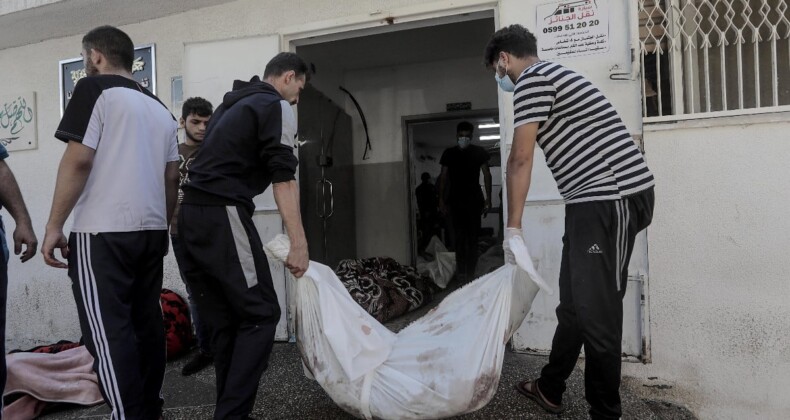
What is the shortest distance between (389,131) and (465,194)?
1.50m

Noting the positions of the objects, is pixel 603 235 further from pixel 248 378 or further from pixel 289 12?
pixel 289 12

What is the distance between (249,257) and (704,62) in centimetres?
273

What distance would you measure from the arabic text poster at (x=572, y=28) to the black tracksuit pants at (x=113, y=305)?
2.39 meters

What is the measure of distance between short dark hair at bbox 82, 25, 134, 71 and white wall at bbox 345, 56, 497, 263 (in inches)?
153

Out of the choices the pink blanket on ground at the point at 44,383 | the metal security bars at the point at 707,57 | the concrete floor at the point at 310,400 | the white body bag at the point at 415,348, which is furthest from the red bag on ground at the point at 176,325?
the metal security bars at the point at 707,57

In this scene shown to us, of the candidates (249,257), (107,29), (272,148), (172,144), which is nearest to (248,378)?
(249,257)

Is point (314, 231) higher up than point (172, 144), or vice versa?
point (172, 144)

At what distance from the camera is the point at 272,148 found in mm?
1799

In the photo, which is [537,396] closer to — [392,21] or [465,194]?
[392,21]

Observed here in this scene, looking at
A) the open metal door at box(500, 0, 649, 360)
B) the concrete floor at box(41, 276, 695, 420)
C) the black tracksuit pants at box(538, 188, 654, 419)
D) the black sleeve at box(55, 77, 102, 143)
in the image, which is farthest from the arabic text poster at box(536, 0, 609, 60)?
the black sleeve at box(55, 77, 102, 143)

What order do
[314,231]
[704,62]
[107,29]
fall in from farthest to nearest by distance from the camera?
[314,231], [704,62], [107,29]

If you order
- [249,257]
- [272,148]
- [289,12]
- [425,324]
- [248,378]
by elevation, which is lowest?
[248,378]

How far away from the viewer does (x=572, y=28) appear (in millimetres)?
2703

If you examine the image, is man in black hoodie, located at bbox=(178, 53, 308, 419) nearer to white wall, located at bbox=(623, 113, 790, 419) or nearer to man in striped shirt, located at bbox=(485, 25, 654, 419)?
man in striped shirt, located at bbox=(485, 25, 654, 419)
